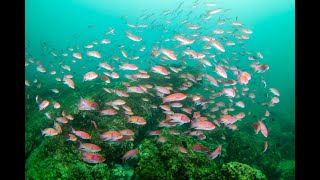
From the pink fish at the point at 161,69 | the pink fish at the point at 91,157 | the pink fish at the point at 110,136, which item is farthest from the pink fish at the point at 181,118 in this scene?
the pink fish at the point at 91,157

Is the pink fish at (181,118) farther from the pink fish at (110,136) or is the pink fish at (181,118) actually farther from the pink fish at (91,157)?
the pink fish at (91,157)

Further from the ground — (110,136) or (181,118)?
(181,118)

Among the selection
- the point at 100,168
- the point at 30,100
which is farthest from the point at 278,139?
the point at 30,100

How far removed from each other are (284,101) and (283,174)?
134ft

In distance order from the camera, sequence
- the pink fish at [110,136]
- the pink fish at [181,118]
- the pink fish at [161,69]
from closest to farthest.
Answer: the pink fish at [110,136] < the pink fish at [181,118] < the pink fish at [161,69]

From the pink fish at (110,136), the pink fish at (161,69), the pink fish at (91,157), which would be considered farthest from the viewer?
the pink fish at (161,69)

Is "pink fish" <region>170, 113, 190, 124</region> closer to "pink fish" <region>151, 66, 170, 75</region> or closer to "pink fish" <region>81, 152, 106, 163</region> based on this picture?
"pink fish" <region>151, 66, 170, 75</region>

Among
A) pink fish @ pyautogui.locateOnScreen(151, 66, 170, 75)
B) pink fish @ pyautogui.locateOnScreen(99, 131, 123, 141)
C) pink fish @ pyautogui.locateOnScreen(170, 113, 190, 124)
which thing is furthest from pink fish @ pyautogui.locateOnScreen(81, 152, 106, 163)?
pink fish @ pyautogui.locateOnScreen(151, 66, 170, 75)

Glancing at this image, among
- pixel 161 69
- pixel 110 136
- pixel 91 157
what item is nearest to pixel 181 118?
pixel 110 136

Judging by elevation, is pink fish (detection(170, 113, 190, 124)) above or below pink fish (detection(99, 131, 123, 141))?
above

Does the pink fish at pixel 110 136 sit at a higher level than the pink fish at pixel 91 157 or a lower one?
higher

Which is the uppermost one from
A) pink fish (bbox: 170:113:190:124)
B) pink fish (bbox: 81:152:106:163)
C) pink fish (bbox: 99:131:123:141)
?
pink fish (bbox: 170:113:190:124)

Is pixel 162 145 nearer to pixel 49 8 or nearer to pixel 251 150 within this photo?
pixel 251 150

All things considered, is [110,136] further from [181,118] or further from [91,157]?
[181,118]
